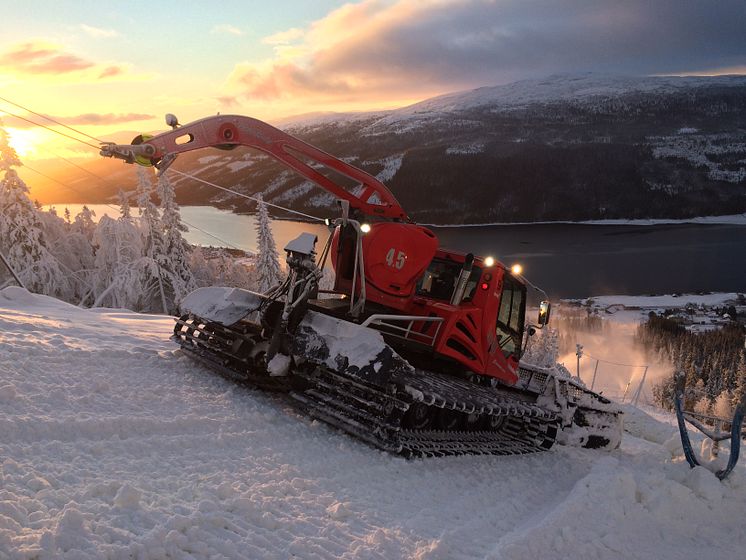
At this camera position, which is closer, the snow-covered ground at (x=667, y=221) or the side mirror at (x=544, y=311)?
the side mirror at (x=544, y=311)

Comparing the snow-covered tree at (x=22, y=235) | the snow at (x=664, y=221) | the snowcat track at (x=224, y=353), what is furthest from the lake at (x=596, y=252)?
the snowcat track at (x=224, y=353)

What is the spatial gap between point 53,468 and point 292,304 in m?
3.42

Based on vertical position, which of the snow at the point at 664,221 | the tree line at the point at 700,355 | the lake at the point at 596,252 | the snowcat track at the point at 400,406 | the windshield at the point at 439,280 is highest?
the snow at the point at 664,221

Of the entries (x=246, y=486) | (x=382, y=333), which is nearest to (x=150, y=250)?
(x=382, y=333)

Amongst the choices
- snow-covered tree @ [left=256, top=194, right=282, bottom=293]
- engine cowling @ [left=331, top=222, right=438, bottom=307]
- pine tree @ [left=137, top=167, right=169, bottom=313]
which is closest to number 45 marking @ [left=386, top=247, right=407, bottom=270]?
engine cowling @ [left=331, top=222, right=438, bottom=307]

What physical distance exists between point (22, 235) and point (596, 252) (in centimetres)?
9827

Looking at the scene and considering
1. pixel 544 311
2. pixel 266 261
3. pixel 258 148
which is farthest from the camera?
pixel 266 261

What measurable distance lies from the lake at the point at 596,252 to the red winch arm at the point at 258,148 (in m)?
51.9

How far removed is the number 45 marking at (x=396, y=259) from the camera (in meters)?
7.87

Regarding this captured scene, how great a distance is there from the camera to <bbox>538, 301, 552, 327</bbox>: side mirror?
29.0 feet

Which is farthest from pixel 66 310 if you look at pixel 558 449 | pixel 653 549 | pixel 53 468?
pixel 653 549

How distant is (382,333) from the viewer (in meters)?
7.59

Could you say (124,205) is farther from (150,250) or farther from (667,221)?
(667,221)

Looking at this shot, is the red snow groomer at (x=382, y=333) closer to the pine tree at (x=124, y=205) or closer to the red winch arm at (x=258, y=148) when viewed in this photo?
the red winch arm at (x=258, y=148)
